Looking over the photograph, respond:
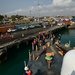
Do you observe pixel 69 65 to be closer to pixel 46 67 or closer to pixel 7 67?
pixel 46 67

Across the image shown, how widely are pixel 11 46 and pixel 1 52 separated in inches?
255

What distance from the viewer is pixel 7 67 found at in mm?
24406

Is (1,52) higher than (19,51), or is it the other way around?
(1,52)

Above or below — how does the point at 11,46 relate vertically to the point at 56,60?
below

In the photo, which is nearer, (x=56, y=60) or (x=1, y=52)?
(x=56, y=60)

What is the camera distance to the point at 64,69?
9320 millimetres

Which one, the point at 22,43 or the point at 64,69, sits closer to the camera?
the point at 64,69

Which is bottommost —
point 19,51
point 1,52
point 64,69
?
point 19,51

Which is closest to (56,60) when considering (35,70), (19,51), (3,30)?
(35,70)

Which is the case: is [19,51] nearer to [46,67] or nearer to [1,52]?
[1,52]

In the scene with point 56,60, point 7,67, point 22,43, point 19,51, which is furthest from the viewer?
point 22,43

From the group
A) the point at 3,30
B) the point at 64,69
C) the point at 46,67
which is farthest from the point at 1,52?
the point at 3,30

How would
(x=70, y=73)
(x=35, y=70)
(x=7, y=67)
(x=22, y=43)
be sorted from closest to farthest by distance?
(x=70, y=73)
(x=35, y=70)
(x=7, y=67)
(x=22, y=43)

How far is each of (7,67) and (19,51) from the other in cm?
1013
